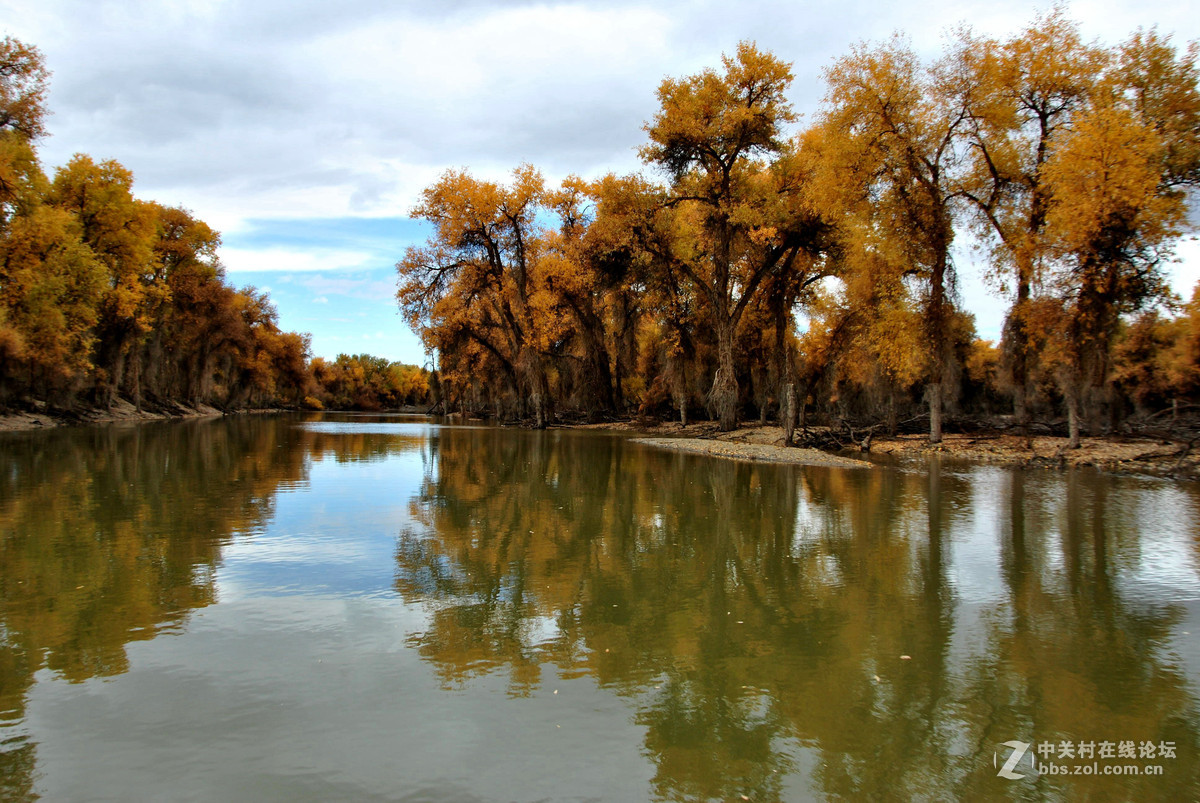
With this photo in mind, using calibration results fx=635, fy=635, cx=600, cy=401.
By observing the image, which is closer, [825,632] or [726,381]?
[825,632]

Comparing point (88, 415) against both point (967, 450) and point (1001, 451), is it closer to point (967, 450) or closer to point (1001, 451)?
point (967, 450)

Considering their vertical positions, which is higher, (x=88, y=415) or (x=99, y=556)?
(x=88, y=415)

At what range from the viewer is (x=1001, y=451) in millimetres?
20781

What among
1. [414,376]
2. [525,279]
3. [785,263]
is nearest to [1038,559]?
[785,263]

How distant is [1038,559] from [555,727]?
6731 mm

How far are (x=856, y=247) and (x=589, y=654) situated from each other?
2220 cm

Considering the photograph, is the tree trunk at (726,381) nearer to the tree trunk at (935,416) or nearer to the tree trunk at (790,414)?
the tree trunk at (790,414)

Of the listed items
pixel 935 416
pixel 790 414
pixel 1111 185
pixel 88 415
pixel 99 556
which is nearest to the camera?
pixel 99 556

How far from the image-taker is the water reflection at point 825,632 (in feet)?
11.1

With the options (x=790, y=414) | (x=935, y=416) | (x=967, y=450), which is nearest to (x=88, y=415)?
(x=790, y=414)

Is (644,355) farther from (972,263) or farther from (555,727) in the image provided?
→ (555,727)

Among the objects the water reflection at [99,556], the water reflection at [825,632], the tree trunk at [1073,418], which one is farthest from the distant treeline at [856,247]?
the water reflection at [99,556]

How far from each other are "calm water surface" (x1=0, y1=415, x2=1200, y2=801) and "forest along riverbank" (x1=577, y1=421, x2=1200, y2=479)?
8026 millimetres

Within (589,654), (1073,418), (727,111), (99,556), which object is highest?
(727,111)
